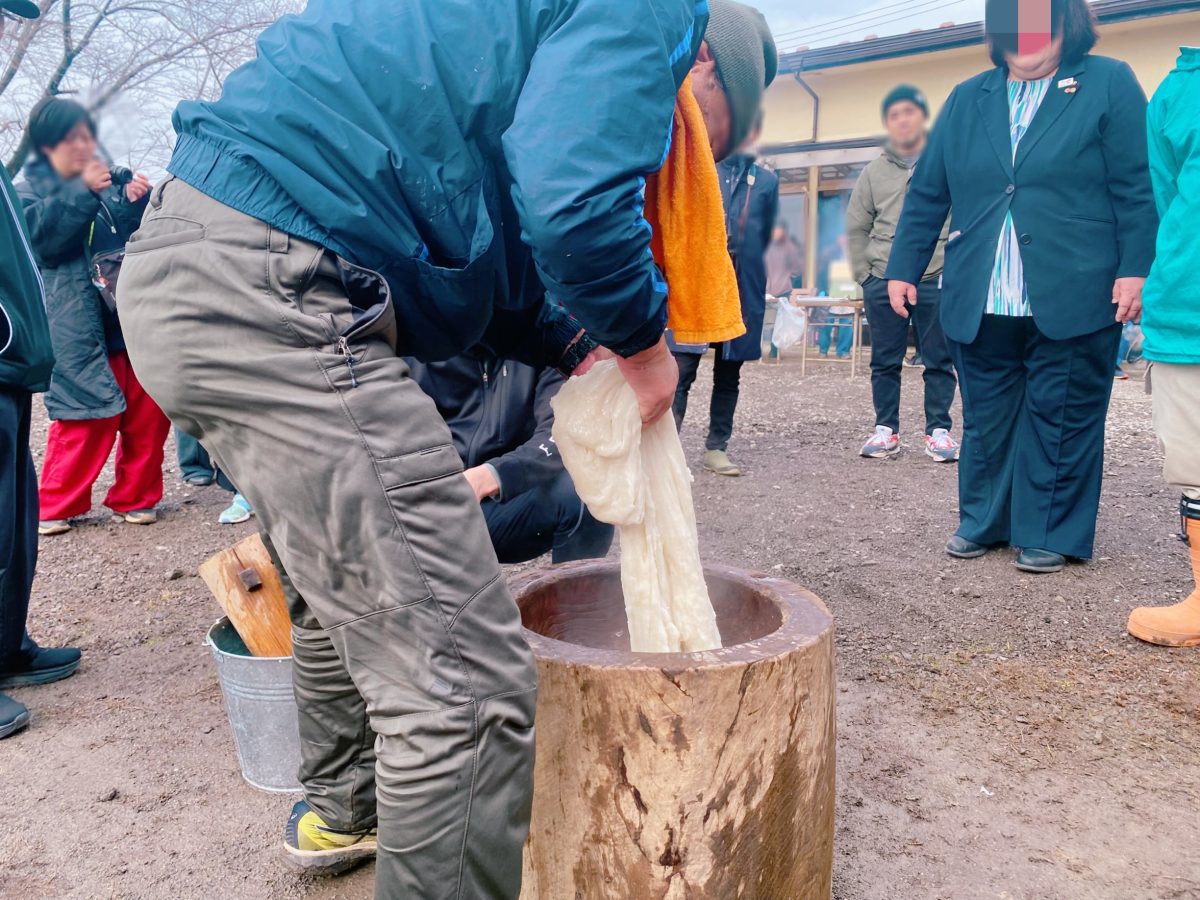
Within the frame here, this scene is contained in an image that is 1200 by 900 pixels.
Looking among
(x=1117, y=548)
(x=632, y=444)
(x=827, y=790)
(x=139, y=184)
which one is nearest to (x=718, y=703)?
(x=827, y=790)

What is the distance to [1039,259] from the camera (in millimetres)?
3518

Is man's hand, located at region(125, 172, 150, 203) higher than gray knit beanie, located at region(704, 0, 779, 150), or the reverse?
man's hand, located at region(125, 172, 150, 203)

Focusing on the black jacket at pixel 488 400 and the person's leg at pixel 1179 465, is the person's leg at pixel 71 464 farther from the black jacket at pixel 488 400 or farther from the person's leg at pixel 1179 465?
the person's leg at pixel 1179 465

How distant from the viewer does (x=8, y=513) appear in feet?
9.05

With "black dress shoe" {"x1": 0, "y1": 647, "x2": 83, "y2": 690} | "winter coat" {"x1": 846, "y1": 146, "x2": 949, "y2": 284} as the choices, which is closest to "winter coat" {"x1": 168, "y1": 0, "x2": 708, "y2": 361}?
"black dress shoe" {"x1": 0, "y1": 647, "x2": 83, "y2": 690}

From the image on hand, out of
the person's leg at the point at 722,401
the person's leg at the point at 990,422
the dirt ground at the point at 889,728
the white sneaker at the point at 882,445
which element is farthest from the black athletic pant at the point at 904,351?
the person's leg at the point at 990,422

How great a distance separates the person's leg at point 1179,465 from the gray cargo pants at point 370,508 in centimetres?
254

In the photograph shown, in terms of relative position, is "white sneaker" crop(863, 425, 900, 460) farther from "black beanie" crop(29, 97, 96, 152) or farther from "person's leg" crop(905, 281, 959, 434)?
"black beanie" crop(29, 97, 96, 152)

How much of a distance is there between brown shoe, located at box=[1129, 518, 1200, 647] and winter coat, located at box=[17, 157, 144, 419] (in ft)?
14.7

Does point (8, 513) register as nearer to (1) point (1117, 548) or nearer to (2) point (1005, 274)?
(2) point (1005, 274)

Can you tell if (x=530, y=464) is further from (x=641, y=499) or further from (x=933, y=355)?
(x=933, y=355)

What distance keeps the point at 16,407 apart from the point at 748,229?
3934 mm

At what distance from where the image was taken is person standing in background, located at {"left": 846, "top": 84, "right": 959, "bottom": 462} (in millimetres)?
5645

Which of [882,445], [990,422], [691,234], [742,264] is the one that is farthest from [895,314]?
[691,234]
